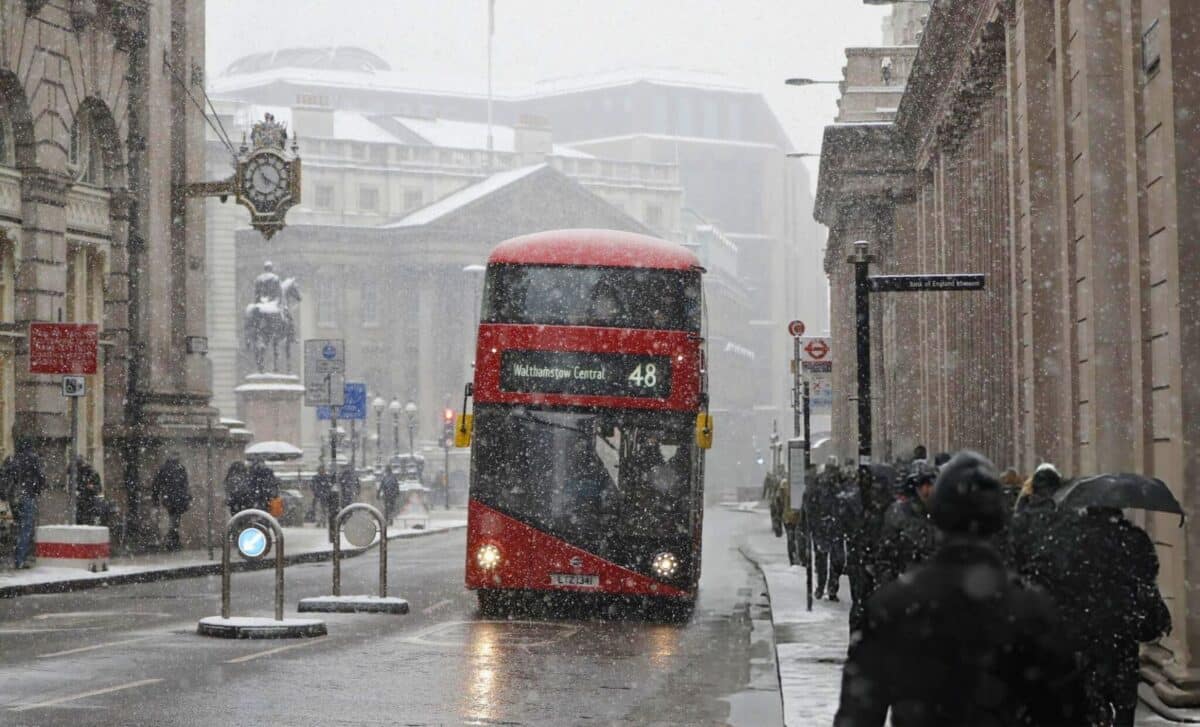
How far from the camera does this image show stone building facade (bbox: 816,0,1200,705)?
13.4m

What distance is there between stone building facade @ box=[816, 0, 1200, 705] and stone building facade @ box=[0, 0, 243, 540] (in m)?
13.6

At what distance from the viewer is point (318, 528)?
5503 centimetres

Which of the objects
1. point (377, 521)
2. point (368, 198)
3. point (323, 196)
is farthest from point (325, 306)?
point (377, 521)

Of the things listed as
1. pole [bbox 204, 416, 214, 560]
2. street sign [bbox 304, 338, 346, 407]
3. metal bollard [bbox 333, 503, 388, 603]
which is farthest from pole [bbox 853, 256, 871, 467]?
street sign [bbox 304, 338, 346, 407]

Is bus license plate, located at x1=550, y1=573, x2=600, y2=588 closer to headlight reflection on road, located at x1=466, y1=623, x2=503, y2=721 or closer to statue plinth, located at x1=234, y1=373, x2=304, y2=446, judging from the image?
headlight reflection on road, located at x1=466, y1=623, x2=503, y2=721

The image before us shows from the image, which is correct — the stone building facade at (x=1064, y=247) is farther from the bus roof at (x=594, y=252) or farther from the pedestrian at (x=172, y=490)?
the pedestrian at (x=172, y=490)

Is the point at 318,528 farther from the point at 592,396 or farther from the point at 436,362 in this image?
the point at 436,362

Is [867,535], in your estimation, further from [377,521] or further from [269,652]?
[377,521]

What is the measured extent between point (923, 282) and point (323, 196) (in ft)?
363

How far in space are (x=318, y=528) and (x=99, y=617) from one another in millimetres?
34070

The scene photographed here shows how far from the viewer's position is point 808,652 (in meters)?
17.2

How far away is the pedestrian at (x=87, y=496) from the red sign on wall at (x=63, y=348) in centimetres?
491

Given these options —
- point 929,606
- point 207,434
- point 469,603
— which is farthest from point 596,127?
point 929,606

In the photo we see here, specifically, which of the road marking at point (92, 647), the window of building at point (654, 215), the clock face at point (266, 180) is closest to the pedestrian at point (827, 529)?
the road marking at point (92, 647)
